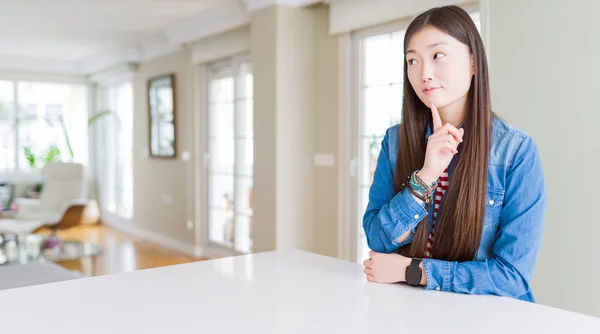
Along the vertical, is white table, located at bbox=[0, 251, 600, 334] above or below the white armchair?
above

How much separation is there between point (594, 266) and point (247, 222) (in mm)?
3437

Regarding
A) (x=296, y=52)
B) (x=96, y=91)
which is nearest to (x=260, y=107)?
(x=296, y=52)

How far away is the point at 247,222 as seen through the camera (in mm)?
5324

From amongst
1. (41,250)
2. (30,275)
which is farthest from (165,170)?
(30,275)

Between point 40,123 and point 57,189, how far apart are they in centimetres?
201

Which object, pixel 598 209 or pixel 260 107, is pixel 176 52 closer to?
pixel 260 107

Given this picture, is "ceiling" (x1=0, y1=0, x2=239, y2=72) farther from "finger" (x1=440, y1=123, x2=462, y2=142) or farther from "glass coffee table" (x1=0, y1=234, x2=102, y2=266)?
"finger" (x1=440, y1=123, x2=462, y2=142)

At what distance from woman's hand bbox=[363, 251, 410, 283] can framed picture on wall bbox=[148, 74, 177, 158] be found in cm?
540

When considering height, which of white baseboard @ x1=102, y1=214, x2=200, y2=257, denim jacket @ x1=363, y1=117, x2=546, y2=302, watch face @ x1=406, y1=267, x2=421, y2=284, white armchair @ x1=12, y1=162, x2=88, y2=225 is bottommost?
white baseboard @ x1=102, y1=214, x2=200, y2=257

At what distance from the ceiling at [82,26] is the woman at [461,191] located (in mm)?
3858

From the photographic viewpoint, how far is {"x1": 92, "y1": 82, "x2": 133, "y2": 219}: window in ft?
25.3

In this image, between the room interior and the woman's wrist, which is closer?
the woman's wrist

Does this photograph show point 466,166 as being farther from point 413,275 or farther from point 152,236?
point 152,236

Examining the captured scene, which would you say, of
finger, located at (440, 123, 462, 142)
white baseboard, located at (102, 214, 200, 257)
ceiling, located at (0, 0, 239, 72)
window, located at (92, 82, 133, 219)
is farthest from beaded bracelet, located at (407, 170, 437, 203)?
window, located at (92, 82, 133, 219)
